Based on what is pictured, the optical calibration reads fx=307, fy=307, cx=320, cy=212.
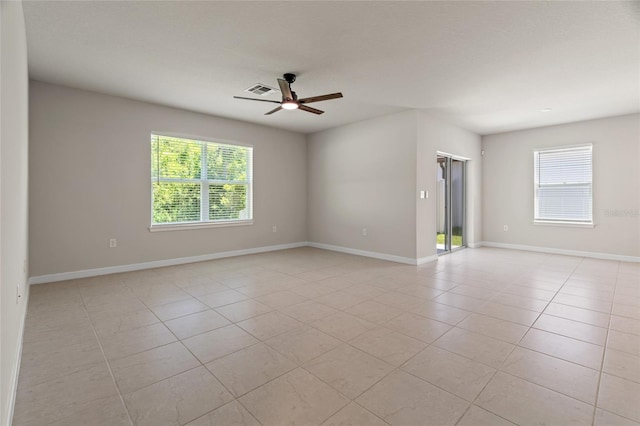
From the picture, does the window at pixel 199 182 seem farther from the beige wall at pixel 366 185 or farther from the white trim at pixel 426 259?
the white trim at pixel 426 259

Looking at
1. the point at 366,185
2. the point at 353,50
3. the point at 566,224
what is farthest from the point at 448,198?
the point at 353,50

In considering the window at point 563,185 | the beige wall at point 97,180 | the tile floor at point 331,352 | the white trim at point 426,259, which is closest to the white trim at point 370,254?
the white trim at point 426,259

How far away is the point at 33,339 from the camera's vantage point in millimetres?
2377

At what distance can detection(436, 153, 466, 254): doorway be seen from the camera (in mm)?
6246

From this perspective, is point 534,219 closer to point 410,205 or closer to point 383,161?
point 410,205

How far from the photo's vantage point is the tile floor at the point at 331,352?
5.27 feet

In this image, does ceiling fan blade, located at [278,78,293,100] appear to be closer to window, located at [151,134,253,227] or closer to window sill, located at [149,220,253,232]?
window, located at [151,134,253,227]

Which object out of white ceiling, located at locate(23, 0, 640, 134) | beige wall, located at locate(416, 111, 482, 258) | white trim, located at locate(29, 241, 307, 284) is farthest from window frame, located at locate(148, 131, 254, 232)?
beige wall, located at locate(416, 111, 482, 258)

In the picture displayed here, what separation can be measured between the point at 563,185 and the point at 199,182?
6870 mm

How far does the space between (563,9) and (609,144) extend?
4517mm

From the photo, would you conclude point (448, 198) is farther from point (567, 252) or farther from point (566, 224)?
point (567, 252)

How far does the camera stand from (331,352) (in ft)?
7.24

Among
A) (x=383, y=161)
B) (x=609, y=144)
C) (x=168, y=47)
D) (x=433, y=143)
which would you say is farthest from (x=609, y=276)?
(x=168, y=47)

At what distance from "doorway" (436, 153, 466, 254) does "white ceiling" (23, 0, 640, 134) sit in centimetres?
177
